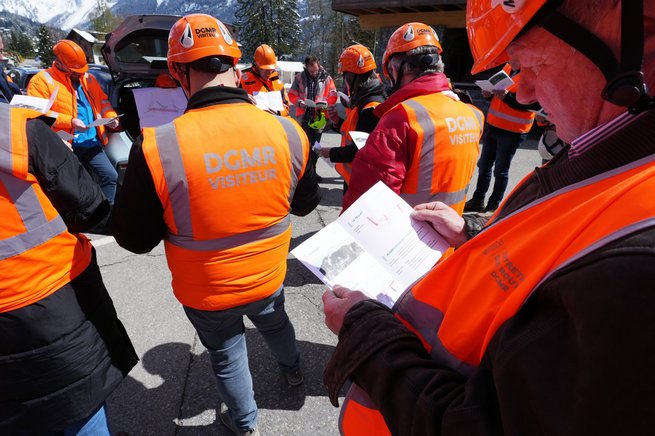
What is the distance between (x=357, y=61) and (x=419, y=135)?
6.20ft

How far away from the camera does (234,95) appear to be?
1.58 meters

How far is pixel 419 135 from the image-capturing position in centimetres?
197

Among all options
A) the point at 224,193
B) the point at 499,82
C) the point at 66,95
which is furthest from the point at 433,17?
the point at 224,193

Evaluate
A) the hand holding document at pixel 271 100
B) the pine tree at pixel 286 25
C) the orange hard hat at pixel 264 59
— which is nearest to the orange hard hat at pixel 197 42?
the hand holding document at pixel 271 100

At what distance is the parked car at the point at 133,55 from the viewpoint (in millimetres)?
3404

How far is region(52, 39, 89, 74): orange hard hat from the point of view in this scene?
4.10 meters

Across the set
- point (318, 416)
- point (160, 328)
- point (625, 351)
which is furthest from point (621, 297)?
point (160, 328)

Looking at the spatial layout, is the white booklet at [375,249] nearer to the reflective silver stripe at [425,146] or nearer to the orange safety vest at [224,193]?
the orange safety vest at [224,193]

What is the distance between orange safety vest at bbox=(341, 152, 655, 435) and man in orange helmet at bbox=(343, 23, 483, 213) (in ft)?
4.14

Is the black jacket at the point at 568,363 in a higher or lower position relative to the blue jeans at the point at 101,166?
higher

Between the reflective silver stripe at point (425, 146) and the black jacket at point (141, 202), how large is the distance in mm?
936

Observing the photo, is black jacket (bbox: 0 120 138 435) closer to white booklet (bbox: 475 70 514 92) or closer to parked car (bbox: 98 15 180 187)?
parked car (bbox: 98 15 180 187)

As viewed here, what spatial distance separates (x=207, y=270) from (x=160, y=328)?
5.22 feet

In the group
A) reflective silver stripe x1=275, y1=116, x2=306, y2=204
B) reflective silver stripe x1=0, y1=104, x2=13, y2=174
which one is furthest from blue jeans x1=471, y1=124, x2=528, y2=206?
reflective silver stripe x1=0, y1=104, x2=13, y2=174
